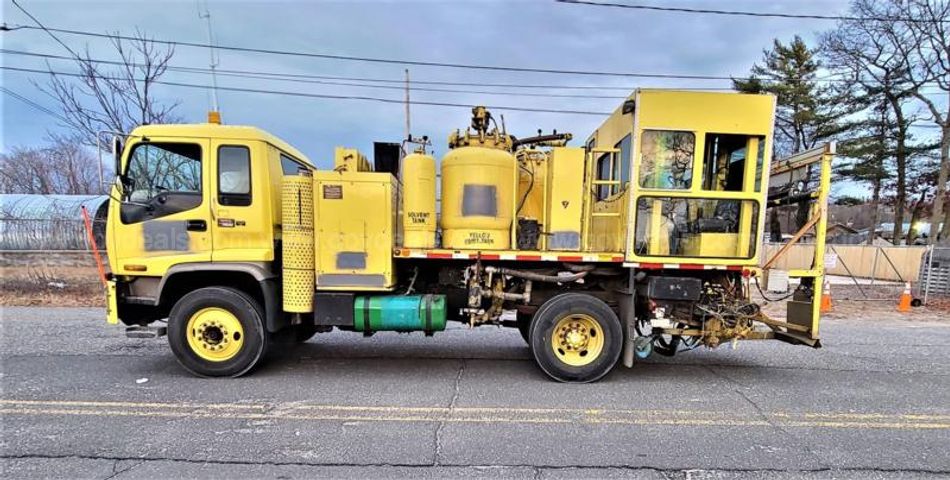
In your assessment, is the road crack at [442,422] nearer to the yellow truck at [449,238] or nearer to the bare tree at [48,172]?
the yellow truck at [449,238]

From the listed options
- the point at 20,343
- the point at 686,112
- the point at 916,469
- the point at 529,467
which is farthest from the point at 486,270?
the point at 20,343

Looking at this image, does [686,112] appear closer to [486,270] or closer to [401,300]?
[486,270]

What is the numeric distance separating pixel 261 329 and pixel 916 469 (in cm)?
562

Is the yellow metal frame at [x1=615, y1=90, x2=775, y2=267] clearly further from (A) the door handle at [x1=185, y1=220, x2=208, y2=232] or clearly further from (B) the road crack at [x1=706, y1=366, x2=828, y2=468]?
(A) the door handle at [x1=185, y1=220, x2=208, y2=232]

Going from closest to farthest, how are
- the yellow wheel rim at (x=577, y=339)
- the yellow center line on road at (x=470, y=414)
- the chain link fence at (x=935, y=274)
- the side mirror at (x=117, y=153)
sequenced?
the yellow center line on road at (x=470, y=414), the side mirror at (x=117, y=153), the yellow wheel rim at (x=577, y=339), the chain link fence at (x=935, y=274)

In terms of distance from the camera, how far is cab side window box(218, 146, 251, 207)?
482cm

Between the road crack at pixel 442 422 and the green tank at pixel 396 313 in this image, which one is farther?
the green tank at pixel 396 313

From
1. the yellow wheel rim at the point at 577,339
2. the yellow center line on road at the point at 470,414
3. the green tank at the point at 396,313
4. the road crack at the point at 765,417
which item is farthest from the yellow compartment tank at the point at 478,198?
the road crack at the point at 765,417

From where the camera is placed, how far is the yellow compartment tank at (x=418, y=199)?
496 centimetres

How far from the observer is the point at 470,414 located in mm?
3986

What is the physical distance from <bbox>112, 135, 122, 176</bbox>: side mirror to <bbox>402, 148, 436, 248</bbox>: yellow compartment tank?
2.83 meters

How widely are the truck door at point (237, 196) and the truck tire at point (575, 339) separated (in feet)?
9.93

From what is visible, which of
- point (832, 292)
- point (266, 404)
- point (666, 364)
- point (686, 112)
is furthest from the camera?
point (832, 292)

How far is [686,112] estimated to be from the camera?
4738 millimetres
